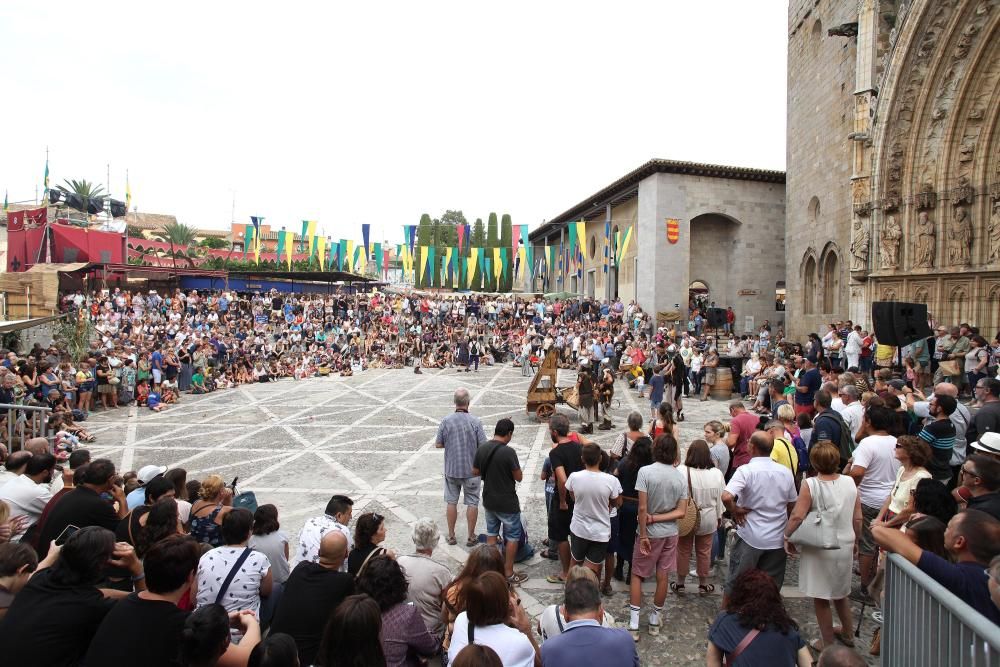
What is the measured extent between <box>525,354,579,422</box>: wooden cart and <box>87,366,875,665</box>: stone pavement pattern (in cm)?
34

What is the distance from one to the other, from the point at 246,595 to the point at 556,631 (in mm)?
1950

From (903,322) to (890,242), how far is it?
6.76 meters

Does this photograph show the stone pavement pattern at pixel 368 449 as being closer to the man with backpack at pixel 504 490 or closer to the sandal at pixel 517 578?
the sandal at pixel 517 578

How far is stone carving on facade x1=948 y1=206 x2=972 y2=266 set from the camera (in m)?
12.9

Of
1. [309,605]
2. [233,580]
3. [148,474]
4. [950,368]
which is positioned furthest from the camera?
[950,368]

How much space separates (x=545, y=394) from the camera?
12867 mm

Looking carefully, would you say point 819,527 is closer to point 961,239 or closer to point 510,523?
point 510,523

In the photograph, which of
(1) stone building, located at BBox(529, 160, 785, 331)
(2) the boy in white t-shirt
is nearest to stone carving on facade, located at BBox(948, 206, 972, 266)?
(1) stone building, located at BBox(529, 160, 785, 331)

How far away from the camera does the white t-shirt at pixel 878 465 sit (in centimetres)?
476

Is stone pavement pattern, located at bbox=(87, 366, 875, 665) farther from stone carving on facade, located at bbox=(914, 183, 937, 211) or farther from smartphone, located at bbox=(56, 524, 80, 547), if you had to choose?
stone carving on facade, located at bbox=(914, 183, 937, 211)

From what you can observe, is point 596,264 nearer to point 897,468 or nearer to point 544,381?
point 544,381

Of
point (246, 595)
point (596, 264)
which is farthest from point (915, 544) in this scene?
point (596, 264)

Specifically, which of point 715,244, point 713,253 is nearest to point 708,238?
point 715,244

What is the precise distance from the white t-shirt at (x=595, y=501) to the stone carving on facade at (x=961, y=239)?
1337 cm
